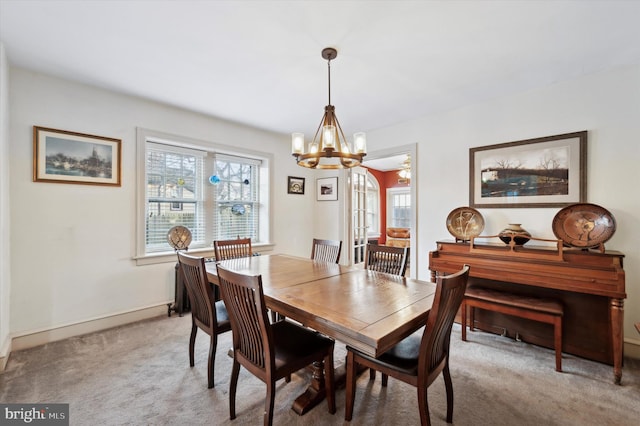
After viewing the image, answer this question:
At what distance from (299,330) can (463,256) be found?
72.6 inches

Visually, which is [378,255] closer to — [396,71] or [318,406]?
[318,406]

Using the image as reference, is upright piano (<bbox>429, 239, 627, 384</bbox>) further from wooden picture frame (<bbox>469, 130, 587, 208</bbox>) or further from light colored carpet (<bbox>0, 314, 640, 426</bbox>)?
wooden picture frame (<bbox>469, 130, 587, 208</bbox>)

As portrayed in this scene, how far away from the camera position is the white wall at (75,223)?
2.47 metres

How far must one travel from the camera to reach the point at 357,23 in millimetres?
1870

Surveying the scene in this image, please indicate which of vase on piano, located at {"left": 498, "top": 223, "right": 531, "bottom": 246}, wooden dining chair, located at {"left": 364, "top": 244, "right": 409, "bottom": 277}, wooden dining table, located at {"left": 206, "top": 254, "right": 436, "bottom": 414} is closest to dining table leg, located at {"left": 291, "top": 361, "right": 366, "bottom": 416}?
wooden dining table, located at {"left": 206, "top": 254, "right": 436, "bottom": 414}

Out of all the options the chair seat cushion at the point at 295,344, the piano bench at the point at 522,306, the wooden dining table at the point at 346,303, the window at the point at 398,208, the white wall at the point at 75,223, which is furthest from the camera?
the window at the point at 398,208

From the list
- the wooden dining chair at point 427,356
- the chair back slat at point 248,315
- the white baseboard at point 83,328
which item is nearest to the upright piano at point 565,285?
the wooden dining chair at point 427,356

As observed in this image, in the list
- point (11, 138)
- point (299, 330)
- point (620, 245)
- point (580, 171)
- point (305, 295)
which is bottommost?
point (299, 330)

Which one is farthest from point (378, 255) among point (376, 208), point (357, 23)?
point (376, 208)

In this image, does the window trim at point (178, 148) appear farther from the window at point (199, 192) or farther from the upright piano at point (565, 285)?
the upright piano at point (565, 285)

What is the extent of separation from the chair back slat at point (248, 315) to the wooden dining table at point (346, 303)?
0.68 feet

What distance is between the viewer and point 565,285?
222 cm

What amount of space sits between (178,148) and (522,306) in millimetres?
4056

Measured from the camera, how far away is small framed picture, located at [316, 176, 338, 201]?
4691 millimetres
